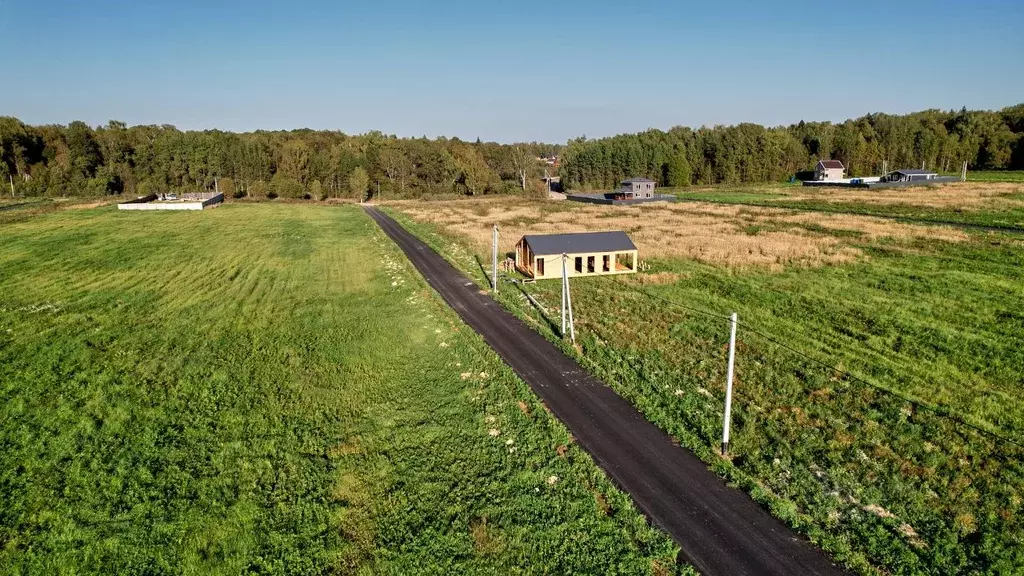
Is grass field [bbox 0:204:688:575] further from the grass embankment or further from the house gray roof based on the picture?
the grass embankment

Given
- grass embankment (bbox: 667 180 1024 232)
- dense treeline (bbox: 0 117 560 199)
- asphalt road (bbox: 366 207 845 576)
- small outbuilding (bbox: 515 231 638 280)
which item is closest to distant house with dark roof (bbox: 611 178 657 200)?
grass embankment (bbox: 667 180 1024 232)

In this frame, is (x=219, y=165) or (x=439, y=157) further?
(x=439, y=157)

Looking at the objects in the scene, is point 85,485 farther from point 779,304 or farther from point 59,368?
point 779,304

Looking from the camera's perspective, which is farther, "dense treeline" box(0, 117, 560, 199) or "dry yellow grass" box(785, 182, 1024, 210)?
"dense treeline" box(0, 117, 560, 199)

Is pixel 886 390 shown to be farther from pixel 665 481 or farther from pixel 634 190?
pixel 634 190

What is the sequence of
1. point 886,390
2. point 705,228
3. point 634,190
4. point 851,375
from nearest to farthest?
point 886,390 → point 851,375 → point 705,228 → point 634,190

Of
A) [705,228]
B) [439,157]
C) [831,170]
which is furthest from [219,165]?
[831,170]

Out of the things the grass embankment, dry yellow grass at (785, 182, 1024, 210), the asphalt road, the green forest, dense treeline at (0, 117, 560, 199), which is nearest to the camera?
the asphalt road
